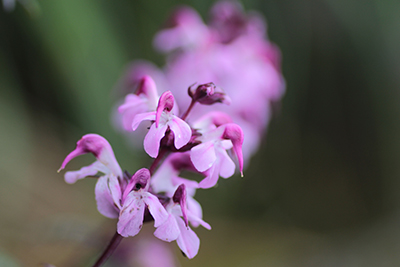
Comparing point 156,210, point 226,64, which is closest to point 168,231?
point 156,210

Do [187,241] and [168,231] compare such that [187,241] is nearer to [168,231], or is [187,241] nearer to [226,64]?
[168,231]

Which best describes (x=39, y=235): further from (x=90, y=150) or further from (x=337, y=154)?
(x=337, y=154)

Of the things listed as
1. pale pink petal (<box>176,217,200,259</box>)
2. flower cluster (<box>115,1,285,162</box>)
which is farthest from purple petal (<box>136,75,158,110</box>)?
flower cluster (<box>115,1,285,162</box>)

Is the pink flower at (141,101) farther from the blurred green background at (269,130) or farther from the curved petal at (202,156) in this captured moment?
the blurred green background at (269,130)

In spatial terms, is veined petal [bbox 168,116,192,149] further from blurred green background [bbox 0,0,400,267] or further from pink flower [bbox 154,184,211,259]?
blurred green background [bbox 0,0,400,267]

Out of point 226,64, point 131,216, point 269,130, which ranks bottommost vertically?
point 131,216

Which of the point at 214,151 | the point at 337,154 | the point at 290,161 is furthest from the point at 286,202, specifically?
the point at 214,151
